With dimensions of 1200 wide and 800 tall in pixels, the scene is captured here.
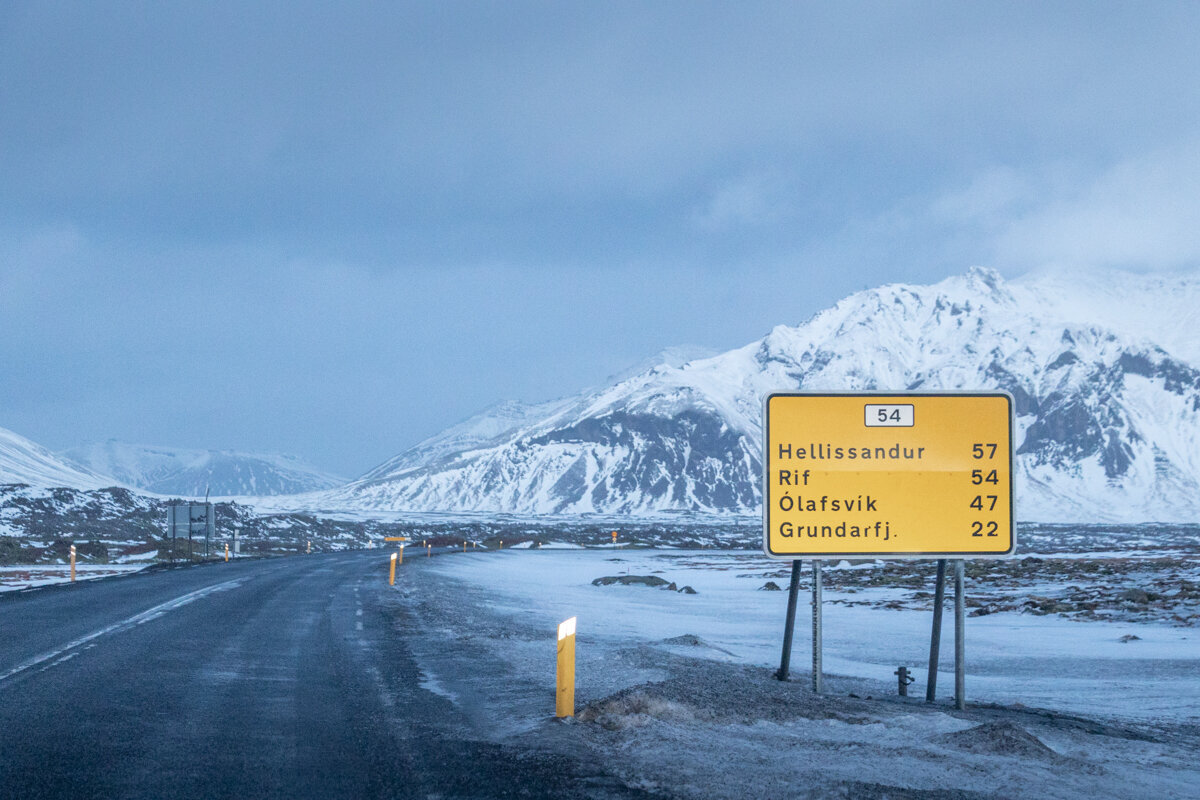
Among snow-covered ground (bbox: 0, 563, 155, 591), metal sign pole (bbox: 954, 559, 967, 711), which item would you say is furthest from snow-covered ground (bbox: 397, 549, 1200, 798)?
snow-covered ground (bbox: 0, 563, 155, 591)

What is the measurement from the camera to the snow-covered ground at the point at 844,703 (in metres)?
8.00

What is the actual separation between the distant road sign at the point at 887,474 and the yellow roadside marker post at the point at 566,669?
2.54 metres

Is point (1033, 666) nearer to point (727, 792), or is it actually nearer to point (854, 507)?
point (854, 507)

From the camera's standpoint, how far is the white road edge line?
507 inches

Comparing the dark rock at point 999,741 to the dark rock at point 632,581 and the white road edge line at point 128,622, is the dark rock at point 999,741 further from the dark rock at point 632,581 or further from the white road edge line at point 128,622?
the dark rock at point 632,581

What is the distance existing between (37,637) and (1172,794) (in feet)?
50.3

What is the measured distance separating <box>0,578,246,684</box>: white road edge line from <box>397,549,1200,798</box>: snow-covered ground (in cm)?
485

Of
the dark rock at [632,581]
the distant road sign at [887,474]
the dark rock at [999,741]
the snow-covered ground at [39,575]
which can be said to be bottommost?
the dark rock at [632,581]

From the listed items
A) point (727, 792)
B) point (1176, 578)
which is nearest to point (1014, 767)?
point (727, 792)

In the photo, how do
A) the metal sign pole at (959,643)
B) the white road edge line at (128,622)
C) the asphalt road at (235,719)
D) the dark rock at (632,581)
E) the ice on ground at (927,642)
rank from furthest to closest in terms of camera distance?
1. the dark rock at (632,581)
2. the ice on ground at (927,642)
3. the white road edge line at (128,622)
4. the metal sign pole at (959,643)
5. the asphalt road at (235,719)

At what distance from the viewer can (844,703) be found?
11.2 meters

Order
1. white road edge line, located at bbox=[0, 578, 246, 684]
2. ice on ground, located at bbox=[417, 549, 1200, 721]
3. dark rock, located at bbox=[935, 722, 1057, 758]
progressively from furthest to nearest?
ice on ground, located at bbox=[417, 549, 1200, 721]
white road edge line, located at bbox=[0, 578, 246, 684]
dark rock, located at bbox=[935, 722, 1057, 758]

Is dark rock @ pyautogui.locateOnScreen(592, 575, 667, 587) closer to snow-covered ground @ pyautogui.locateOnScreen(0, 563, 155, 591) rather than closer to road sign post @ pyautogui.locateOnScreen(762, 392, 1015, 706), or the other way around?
snow-covered ground @ pyautogui.locateOnScreen(0, 563, 155, 591)

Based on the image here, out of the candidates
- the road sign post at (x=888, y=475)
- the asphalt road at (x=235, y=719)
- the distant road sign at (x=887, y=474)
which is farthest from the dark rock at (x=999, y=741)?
the asphalt road at (x=235, y=719)
